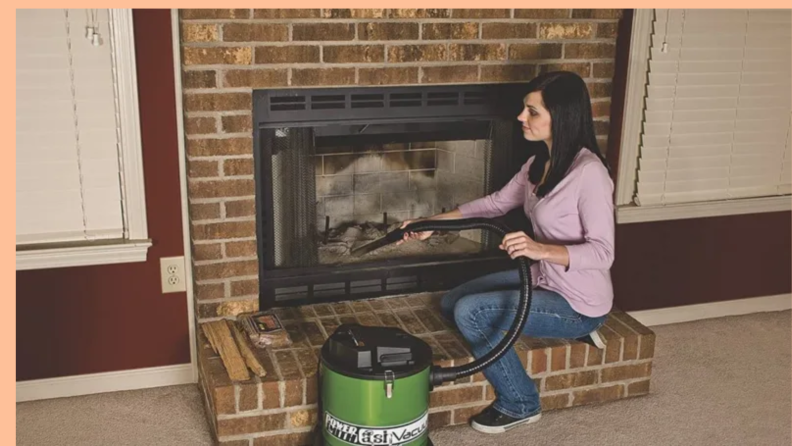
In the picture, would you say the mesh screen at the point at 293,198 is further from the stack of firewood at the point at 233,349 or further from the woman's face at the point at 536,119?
the woman's face at the point at 536,119

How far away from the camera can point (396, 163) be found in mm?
3189

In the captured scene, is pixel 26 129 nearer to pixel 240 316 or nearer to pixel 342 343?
pixel 240 316

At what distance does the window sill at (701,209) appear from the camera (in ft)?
10.6

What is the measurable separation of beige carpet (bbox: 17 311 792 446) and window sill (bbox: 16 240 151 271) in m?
0.45

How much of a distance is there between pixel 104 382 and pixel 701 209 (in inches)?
87.9

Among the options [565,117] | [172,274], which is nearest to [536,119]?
[565,117]

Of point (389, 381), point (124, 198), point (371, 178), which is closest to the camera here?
point (389, 381)

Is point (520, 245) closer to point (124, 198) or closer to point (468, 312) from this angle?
point (468, 312)

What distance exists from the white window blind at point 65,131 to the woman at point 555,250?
0.96 meters

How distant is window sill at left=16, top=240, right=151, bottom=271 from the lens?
103 inches

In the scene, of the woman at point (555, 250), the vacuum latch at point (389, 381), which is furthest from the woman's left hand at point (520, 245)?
the vacuum latch at point (389, 381)

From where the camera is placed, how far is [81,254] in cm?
266

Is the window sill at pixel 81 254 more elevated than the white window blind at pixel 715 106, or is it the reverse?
the white window blind at pixel 715 106

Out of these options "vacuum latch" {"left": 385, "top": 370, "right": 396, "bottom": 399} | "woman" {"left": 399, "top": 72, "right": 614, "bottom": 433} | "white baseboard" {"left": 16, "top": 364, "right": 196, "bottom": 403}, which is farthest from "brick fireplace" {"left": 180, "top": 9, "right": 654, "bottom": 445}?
"vacuum latch" {"left": 385, "top": 370, "right": 396, "bottom": 399}
